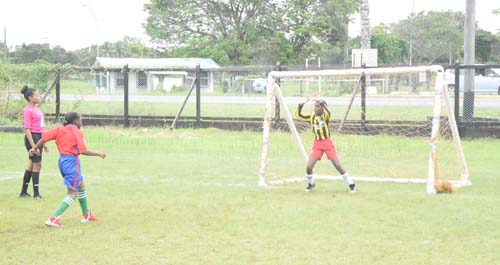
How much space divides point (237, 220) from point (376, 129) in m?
12.4

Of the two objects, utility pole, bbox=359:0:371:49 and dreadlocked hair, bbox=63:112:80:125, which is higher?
utility pole, bbox=359:0:371:49

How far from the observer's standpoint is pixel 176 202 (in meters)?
10.6

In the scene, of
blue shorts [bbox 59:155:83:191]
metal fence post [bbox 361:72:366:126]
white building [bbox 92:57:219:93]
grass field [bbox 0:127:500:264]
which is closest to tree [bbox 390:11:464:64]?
white building [bbox 92:57:219:93]

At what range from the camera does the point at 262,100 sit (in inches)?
931

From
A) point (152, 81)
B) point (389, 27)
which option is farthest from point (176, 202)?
point (389, 27)

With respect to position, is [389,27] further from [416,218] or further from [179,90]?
[416,218]

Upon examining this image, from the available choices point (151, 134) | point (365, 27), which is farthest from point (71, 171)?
point (365, 27)

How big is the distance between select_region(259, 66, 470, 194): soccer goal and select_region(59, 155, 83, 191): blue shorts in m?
4.03

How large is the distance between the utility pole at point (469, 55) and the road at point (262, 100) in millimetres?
443

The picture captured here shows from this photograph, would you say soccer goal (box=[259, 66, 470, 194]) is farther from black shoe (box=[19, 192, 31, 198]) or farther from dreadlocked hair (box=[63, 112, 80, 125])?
dreadlocked hair (box=[63, 112, 80, 125])

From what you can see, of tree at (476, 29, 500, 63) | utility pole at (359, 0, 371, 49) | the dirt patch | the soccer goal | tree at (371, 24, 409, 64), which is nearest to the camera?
the soccer goal

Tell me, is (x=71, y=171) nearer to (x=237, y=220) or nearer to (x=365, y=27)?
(x=237, y=220)

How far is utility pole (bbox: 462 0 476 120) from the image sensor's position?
20361 millimetres

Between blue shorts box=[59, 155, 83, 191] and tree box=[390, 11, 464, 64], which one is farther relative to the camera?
tree box=[390, 11, 464, 64]
